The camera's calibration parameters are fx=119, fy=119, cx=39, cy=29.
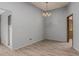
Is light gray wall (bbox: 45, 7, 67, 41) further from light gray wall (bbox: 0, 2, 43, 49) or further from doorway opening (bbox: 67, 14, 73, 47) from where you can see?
light gray wall (bbox: 0, 2, 43, 49)

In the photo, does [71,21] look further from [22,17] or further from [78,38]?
[22,17]

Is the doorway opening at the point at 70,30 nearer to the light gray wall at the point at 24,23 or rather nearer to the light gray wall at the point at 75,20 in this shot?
the light gray wall at the point at 75,20

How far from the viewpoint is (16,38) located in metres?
4.84

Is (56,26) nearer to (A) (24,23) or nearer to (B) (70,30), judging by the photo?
(B) (70,30)

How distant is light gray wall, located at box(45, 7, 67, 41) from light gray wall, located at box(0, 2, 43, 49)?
31 cm

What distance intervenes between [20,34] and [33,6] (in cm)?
134

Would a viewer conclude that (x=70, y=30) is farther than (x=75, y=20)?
Yes

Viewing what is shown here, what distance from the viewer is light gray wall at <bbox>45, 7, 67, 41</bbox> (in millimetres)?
4742

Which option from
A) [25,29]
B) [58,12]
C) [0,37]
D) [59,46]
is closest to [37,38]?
[25,29]

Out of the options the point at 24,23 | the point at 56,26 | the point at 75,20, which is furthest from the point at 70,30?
the point at 24,23

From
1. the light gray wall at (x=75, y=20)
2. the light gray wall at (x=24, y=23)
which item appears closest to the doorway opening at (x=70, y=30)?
the light gray wall at (x=75, y=20)

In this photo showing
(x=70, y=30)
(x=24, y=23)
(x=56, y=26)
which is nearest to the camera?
(x=56, y=26)

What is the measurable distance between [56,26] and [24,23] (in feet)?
4.62

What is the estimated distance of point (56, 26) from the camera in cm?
486
